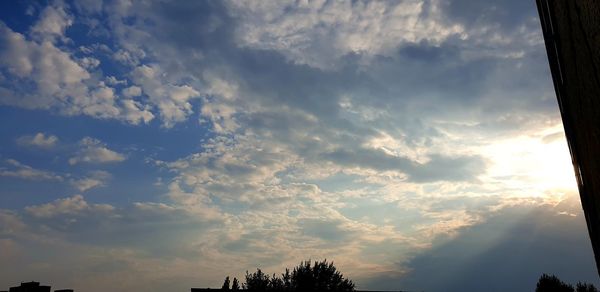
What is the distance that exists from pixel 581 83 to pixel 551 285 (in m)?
55.1

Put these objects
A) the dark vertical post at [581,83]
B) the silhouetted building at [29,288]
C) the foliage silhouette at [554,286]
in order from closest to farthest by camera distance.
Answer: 1. the dark vertical post at [581,83]
2. the silhouetted building at [29,288]
3. the foliage silhouette at [554,286]

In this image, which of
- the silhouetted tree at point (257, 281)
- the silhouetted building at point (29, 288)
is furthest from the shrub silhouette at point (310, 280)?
the silhouetted building at point (29, 288)

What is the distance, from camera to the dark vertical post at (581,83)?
4.52 ft

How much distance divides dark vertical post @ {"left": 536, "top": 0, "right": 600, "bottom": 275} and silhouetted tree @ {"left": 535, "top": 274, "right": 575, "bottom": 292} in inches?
2127

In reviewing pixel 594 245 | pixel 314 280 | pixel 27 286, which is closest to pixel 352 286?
pixel 314 280

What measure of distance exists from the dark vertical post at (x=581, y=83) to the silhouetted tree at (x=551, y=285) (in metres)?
54.0

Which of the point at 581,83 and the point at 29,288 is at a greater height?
the point at 581,83

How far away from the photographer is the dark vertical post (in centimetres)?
138

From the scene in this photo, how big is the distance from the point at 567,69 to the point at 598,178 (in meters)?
0.45

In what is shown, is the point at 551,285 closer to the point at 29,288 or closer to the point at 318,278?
the point at 318,278

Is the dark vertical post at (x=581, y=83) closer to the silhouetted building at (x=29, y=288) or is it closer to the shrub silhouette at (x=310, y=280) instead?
the silhouetted building at (x=29, y=288)

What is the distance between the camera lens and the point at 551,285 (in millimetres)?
46250

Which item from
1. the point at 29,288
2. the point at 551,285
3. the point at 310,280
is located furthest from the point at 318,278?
the point at 29,288

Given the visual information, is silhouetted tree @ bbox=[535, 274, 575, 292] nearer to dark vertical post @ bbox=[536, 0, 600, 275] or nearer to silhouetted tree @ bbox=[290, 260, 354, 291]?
silhouetted tree @ bbox=[290, 260, 354, 291]
